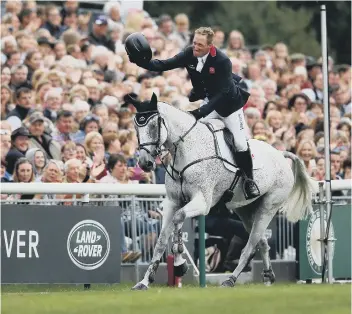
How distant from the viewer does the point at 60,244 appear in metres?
16.4

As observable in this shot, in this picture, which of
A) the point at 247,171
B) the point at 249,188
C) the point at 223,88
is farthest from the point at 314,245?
the point at 223,88

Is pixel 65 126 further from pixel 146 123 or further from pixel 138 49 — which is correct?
pixel 146 123

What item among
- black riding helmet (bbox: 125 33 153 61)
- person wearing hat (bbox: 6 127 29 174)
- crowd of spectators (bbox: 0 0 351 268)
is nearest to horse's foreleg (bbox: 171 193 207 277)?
black riding helmet (bbox: 125 33 153 61)

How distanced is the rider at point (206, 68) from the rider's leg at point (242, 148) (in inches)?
0.4

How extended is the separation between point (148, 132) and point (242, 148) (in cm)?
144

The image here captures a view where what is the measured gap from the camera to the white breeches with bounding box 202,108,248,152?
52.6 feet

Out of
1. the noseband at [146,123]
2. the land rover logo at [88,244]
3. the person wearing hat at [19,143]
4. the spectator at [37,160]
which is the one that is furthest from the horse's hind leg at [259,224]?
the person wearing hat at [19,143]

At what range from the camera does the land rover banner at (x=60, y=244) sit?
52.9ft

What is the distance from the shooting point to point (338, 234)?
19.0 meters

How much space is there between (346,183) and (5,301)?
7.30 metres

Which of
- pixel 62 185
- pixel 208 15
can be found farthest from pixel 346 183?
pixel 208 15

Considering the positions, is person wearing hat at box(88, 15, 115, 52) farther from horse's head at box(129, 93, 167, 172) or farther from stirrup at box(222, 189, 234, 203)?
horse's head at box(129, 93, 167, 172)

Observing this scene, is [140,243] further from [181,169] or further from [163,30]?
[163,30]

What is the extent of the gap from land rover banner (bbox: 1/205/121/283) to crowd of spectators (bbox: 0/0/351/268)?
483 millimetres
